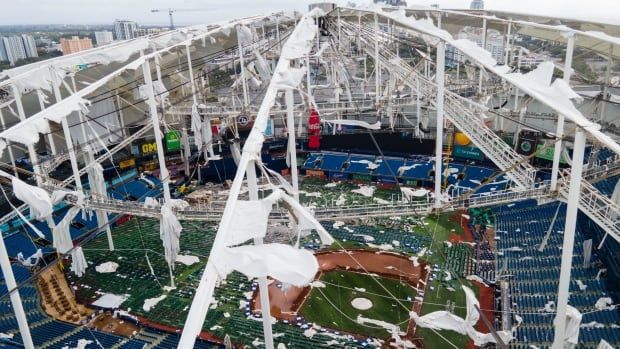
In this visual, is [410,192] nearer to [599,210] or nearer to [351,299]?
[351,299]

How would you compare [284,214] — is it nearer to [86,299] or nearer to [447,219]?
[86,299]

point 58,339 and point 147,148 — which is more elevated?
point 147,148

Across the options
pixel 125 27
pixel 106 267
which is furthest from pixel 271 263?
pixel 125 27

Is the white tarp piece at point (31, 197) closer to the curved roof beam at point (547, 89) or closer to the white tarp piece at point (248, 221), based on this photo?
the white tarp piece at point (248, 221)

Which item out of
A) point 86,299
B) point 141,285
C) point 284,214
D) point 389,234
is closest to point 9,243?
point 86,299

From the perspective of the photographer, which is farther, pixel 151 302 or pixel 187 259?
pixel 187 259

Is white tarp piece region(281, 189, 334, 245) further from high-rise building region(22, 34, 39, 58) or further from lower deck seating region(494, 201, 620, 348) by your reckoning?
A: high-rise building region(22, 34, 39, 58)

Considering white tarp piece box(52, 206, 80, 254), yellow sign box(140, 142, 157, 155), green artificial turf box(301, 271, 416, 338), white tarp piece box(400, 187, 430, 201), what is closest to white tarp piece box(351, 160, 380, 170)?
white tarp piece box(400, 187, 430, 201)
